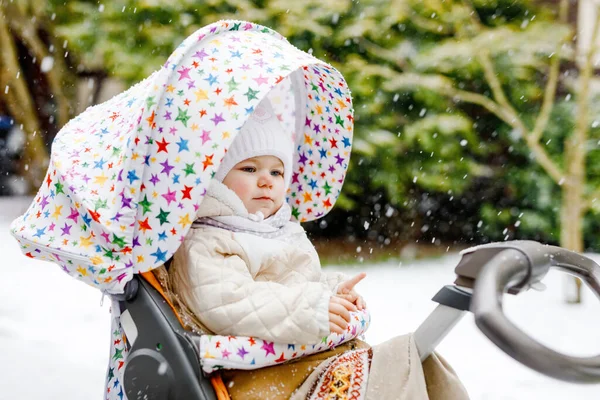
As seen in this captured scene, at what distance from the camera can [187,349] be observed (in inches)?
57.1

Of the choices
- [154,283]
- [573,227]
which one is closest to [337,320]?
[154,283]

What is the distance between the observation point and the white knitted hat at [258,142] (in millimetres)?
1767

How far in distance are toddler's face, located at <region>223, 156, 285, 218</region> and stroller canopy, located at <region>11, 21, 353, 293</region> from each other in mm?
198

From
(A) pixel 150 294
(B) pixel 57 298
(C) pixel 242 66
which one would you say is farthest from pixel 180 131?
(B) pixel 57 298

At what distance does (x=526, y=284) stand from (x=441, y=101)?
441cm

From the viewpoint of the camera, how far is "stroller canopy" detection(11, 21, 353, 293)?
1.51 metres

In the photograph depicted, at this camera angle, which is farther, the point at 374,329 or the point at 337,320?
the point at 374,329

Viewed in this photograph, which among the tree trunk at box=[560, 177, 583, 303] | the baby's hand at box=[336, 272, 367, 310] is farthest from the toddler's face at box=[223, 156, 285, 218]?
the tree trunk at box=[560, 177, 583, 303]

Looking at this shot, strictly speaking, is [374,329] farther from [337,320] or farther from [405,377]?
[405,377]

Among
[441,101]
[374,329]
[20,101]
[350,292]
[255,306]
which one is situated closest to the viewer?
[255,306]

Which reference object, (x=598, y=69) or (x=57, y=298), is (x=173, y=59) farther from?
(x=598, y=69)

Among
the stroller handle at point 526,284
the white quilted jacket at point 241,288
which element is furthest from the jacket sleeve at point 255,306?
the stroller handle at point 526,284

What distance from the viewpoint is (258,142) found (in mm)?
1780

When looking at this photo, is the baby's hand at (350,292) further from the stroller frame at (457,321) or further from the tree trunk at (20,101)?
the tree trunk at (20,101)
